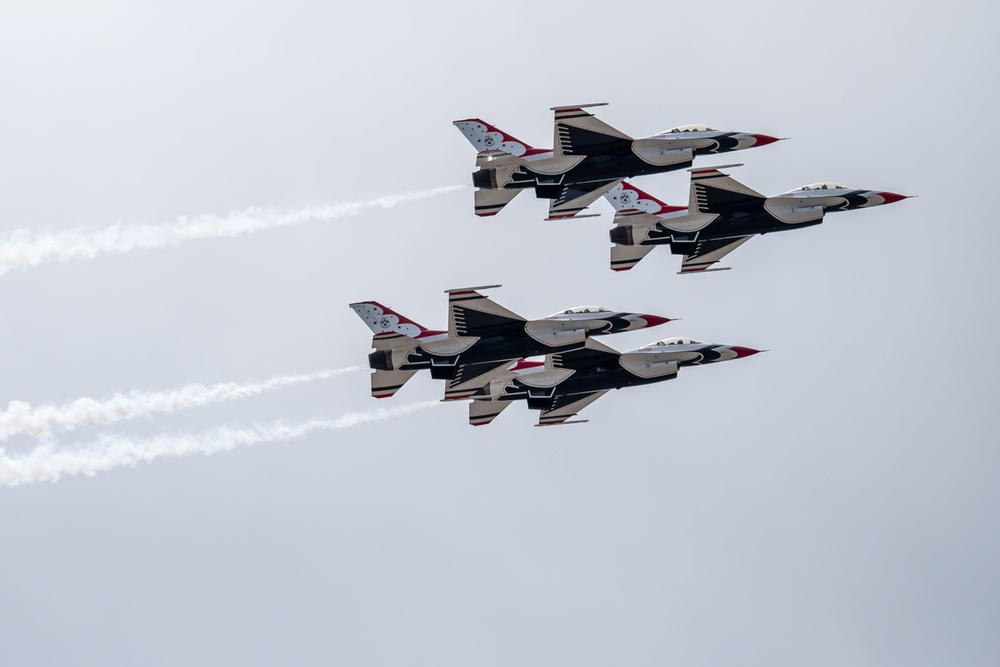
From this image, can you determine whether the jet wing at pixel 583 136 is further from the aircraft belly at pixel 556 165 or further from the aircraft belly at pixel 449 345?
the aircraft belly at pixel 449 345

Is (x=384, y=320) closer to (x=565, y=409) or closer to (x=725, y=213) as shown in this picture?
(x=565, y=409)

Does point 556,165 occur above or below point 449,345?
above

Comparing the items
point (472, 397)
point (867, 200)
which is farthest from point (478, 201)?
point (867, 200)

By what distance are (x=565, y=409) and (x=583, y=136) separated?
13288mm

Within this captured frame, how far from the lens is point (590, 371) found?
98312 mm

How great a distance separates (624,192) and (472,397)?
11927 mm

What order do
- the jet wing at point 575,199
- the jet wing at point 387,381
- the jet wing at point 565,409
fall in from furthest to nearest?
the jet wing at point 565,409, the jet wing at point 575,199, the jet wing at point 387,381

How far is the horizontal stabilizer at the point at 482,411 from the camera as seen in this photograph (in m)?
101

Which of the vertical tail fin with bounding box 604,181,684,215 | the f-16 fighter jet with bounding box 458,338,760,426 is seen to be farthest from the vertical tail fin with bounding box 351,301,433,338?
the vertical tail fin with bounding box 604,181,684,215

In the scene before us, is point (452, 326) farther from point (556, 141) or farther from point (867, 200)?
point (867, 200)

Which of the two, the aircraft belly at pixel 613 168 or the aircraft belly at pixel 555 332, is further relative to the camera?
the aircraft belly at pixel 613 168

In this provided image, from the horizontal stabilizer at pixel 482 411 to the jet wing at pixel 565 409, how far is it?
6.71ft

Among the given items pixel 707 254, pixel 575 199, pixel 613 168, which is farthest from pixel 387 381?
pixel 707 254

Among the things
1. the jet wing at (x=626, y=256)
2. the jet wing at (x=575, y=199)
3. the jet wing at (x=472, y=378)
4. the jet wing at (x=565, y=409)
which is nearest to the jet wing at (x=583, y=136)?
the jet wing at (x=575, y=199)
